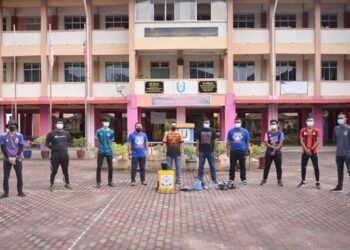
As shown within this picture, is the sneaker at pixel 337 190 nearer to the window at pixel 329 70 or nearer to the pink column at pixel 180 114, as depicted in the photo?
the pink column at pixel 180 114

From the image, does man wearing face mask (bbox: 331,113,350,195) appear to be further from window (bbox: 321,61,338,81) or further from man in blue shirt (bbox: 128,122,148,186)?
window (bbox: 321,61,338,81)

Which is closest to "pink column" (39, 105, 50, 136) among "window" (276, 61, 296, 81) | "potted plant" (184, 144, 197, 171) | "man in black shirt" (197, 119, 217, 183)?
"window" (276, 61, 296, 81)

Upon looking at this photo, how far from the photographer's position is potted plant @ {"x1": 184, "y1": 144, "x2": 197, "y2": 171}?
53.0 feet

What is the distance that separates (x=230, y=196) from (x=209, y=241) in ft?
13.0

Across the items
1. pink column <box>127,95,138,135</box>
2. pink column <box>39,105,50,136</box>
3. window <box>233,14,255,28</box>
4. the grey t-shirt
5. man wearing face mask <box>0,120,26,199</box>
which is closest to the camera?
man wearing face mask <box>0,120,26,199</box>

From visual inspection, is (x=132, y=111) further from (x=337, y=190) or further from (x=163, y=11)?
(x=337, y=190)

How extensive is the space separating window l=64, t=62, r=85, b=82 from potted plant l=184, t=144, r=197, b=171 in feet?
48.7

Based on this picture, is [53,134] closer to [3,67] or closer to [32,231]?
[32,231]

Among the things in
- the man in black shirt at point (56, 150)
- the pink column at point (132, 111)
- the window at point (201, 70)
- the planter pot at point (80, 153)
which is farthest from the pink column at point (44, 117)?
the man in black shirt at point (56, 150)

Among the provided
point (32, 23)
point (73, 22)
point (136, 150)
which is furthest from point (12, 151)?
point (32, 23)

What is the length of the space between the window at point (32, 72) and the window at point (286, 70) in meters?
14.9

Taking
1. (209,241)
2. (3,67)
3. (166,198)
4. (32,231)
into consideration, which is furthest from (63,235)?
(3,67)

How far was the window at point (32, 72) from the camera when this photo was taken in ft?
98.1

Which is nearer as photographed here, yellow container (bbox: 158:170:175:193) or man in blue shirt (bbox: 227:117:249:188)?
yellow container (bbox: 158:170:175:193)
